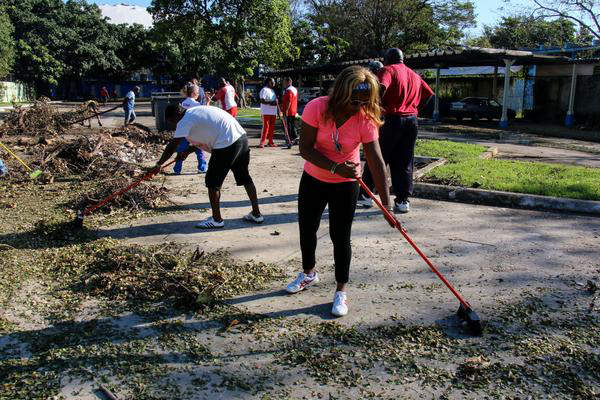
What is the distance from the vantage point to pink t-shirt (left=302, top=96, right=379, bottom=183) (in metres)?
3.79

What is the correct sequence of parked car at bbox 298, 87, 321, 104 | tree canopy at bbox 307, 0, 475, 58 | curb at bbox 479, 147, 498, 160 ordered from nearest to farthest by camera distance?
1. curb at bbox 479, 147, 498, 160
2. tree canopy at bbox 307, 0, 475, 58
3. parked car at bbox 298, 87, 321, 104

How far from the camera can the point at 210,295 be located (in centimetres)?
423

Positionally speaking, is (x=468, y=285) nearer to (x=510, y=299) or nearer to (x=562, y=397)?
(x=510, y=299)

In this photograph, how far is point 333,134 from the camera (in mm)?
3828

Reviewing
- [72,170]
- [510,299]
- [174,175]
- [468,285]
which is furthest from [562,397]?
[72,170]

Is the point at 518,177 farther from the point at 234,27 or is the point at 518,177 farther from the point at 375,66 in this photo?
the point at 234,27

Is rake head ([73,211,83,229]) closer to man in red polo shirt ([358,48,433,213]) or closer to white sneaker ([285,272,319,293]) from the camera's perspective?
white sneaker ([285,272,319,293])

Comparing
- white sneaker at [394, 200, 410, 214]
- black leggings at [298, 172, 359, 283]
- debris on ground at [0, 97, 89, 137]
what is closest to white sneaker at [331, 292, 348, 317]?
black leggings at [298, 172, 359, 283]

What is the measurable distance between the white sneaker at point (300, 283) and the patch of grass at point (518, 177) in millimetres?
4217

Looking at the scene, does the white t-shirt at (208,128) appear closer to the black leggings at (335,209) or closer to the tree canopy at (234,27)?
the black leggings at (335,209)

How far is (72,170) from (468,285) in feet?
25.7

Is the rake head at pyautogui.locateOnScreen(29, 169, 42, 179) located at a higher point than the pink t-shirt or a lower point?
lower

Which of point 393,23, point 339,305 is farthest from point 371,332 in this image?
point 393,23

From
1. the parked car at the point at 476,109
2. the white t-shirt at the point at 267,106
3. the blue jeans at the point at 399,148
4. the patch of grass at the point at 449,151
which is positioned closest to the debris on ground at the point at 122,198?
the blue jeans at the point at 399,148
